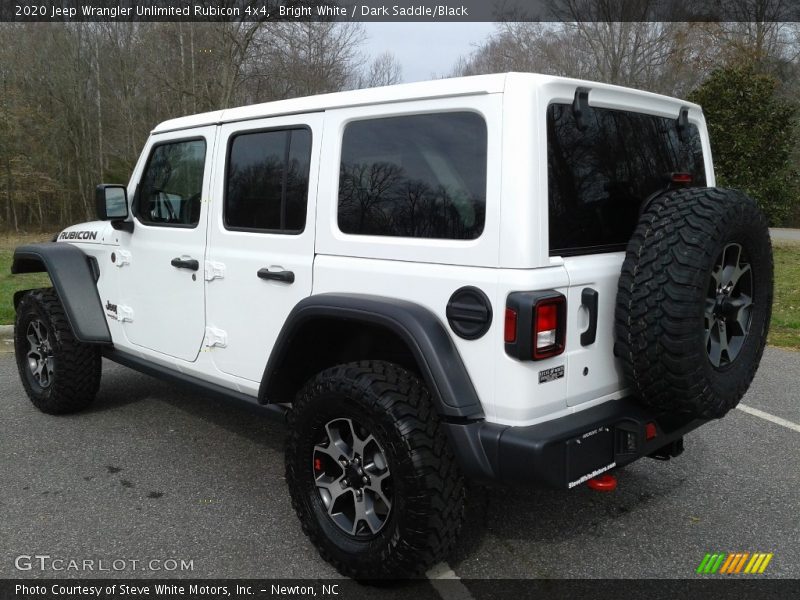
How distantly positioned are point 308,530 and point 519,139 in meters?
1.82

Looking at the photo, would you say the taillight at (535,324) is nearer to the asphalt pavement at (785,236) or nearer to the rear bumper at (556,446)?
the rear bumper at (556,446)

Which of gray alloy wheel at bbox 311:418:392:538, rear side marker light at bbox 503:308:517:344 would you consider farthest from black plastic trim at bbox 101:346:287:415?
rear side marker light at bbox 503:308:517:344

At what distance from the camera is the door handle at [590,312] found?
2479mm

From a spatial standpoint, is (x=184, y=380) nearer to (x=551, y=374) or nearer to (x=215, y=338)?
(x=215, y=338)

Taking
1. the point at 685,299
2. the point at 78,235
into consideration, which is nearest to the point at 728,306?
the point at 685,299

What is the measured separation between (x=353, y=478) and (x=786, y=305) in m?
8.16

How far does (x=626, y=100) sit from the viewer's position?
2.81 metres

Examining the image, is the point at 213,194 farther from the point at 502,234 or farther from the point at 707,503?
the point at 707,503

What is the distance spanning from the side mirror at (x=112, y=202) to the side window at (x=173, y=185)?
0.11 metres

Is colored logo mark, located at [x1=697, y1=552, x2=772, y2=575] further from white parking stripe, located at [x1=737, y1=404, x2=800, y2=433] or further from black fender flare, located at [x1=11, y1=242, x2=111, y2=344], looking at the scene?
black fender flare, located at [x1=11, y1=242, x2=111, y2=344]

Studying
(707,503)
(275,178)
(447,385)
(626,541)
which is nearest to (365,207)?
(275,178)

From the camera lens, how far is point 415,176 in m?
2.65

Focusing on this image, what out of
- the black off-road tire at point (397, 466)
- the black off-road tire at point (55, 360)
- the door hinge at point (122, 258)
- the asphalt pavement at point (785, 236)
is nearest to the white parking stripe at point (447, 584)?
the black off-road tire at point (397, 466)

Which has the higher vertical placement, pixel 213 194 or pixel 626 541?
pixel 213 194
